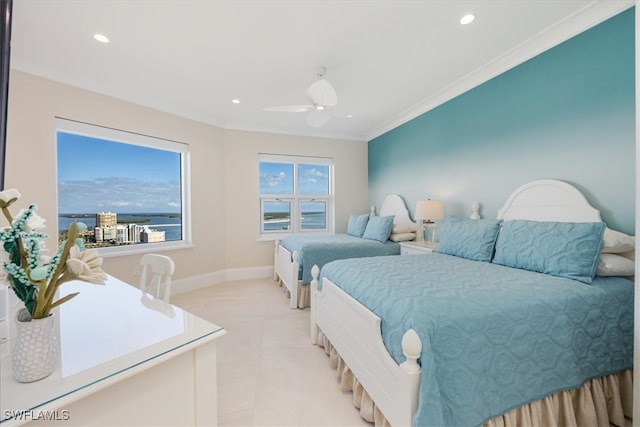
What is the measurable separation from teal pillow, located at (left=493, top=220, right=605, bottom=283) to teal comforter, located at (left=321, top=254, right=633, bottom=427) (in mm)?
85

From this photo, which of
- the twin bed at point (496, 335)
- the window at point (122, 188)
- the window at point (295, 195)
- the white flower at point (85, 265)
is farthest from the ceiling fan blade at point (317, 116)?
the white flower at point (85, 265)

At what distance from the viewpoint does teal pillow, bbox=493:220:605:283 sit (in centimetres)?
162

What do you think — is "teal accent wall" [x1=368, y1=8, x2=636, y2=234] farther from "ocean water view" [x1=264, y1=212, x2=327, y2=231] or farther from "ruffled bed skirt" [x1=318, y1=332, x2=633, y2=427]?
"ocean water view" [x1=264, y1=212, x2=327, y2=231]

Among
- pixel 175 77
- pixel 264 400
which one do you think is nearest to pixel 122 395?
pixel 264 400

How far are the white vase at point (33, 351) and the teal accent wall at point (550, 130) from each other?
3001mm

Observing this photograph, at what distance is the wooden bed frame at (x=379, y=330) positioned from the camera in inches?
43.4

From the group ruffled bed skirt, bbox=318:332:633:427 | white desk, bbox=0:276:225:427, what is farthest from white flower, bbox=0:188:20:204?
ruffled bed skirt, bbox=318:332:633:427

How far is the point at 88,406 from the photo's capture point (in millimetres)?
661

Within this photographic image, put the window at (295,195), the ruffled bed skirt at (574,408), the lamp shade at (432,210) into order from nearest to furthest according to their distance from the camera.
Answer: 1. the ruffled bed skirt at (574,408)
2. the lamp shade at (432,210)
3. the window at (295,195)

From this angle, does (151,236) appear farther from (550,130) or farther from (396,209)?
(550,130)

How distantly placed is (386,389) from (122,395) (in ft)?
3.53

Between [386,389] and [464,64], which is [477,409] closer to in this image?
[386,389]

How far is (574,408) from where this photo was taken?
1.44 metres
